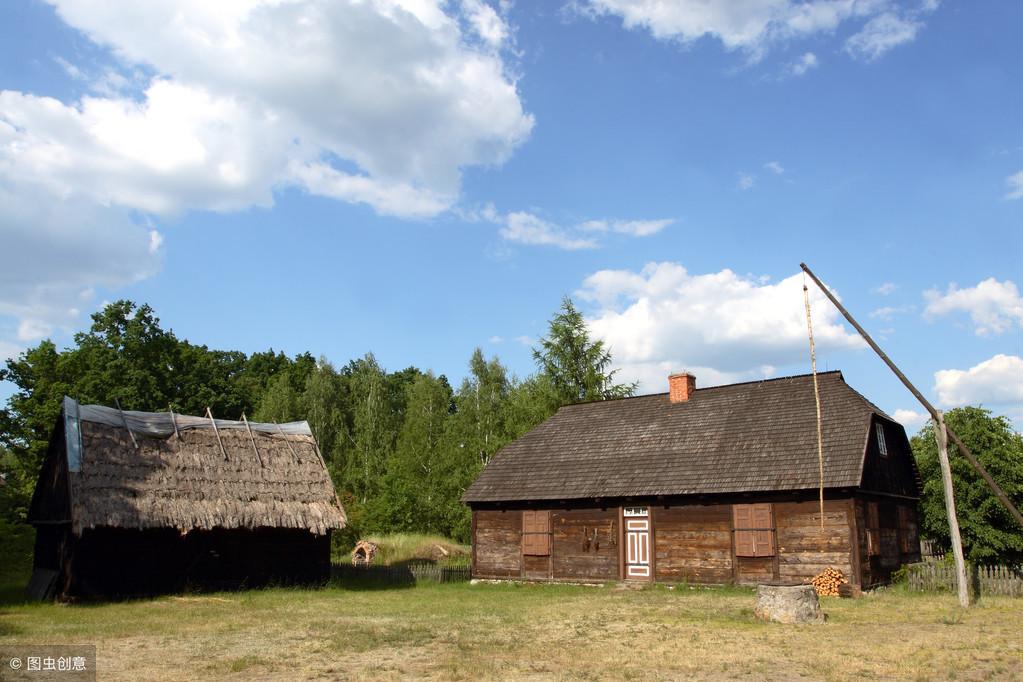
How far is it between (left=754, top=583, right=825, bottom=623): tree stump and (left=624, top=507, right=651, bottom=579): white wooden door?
8.23 metres

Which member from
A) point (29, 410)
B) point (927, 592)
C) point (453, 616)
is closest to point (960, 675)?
point (453, 616)

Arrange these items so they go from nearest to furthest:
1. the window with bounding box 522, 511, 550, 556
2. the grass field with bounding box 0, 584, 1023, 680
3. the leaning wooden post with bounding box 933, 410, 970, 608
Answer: the grass field with bounding box 0, 584, 1023, 680
the leaning wooden post with bounding box 933, 410, 970, 608
the window with bounding box 522, 511, 550, 556

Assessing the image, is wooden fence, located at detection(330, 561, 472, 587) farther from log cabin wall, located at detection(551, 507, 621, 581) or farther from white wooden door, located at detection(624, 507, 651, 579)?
white wooden door, located at detection(624, 507, 651, 579)

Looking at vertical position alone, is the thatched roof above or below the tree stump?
above

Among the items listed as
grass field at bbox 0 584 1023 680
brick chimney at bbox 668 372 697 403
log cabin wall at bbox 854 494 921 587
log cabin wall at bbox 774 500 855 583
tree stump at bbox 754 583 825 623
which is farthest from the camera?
brick chimney at bbox 668 372 697 403

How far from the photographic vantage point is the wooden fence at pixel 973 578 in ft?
62.6

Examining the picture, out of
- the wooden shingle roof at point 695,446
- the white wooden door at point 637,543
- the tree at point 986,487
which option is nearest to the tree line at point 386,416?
the tree at point 986,487

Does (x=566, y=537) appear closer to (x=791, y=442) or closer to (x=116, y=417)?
(x=791, y=442)

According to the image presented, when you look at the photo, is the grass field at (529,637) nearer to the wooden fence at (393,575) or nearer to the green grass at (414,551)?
the wooden fence at (393,575)

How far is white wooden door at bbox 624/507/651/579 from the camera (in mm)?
23469

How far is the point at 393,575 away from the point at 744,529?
11619mm

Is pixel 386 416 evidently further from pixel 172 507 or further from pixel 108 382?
pixel 172 507

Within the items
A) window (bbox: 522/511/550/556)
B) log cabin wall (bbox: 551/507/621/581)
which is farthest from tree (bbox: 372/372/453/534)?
log cabin wall (bbox: 551/507/621/581)

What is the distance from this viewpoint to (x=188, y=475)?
21.5 meters
